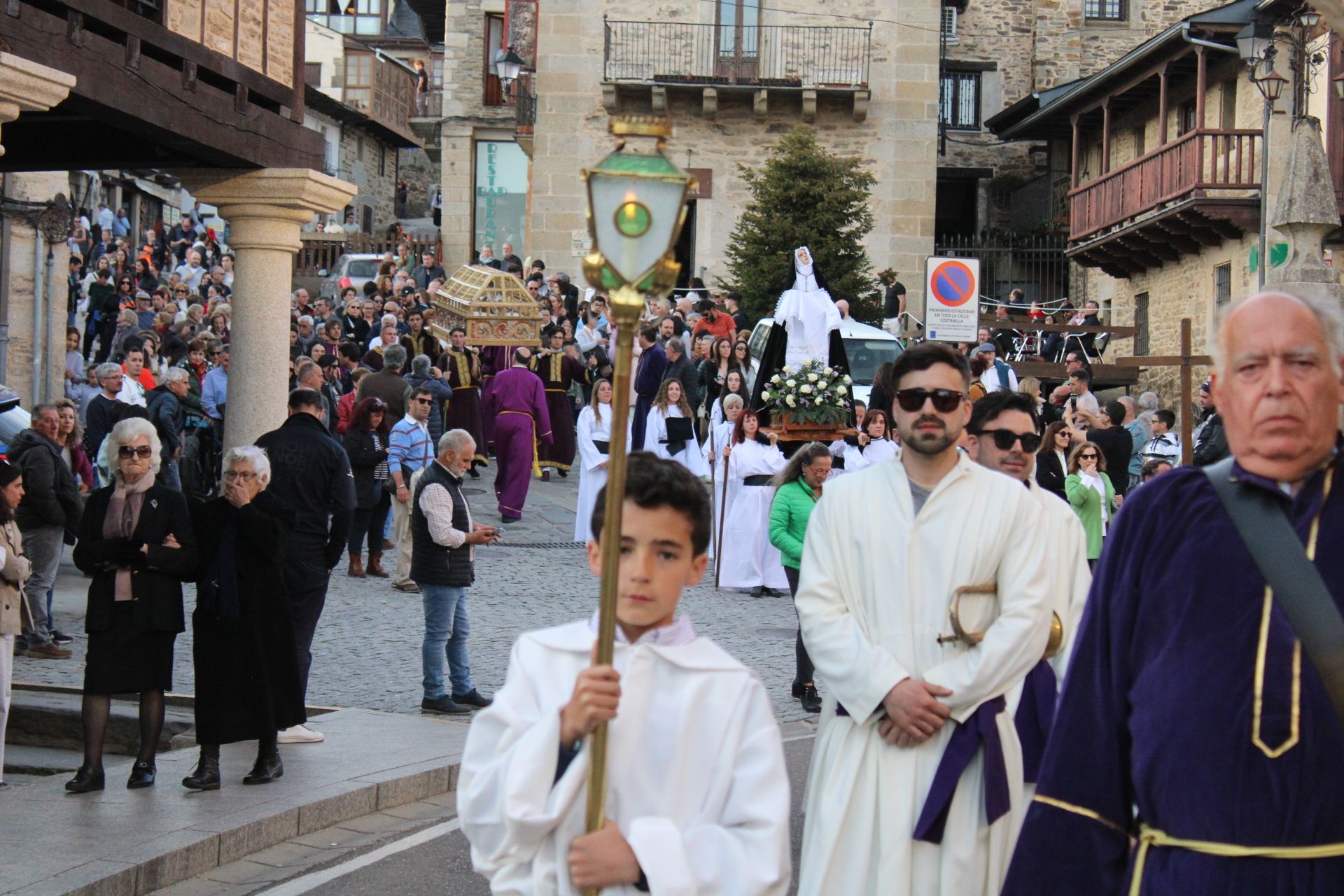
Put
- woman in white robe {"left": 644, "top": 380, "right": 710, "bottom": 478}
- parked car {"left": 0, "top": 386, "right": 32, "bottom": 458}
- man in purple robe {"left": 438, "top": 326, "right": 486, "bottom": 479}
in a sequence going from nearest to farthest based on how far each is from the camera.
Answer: parked car {"left": 0, "top": 386, "right": 32, "bottom": 458}
woman in white robe {"left": 644, "top": 380, "right": 710, "bottom": 478}
man in purple robe {"left": 438, "top": 326, "right": 486, "bottom": 479}

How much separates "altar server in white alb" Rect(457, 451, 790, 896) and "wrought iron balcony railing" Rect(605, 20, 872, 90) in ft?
119

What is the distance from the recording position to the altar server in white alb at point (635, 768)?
3.30 metres

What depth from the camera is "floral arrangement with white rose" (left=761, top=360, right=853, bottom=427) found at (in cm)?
1773

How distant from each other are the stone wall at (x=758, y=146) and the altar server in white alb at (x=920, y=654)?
33886 millimetres

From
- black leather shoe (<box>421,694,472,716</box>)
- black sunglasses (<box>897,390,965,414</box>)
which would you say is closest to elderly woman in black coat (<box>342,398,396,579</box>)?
black leather shoe (<box>421,694,472,716</box>)

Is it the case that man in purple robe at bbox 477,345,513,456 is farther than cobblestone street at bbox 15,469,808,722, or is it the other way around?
man in purple robe at bbox 477,345,513,456

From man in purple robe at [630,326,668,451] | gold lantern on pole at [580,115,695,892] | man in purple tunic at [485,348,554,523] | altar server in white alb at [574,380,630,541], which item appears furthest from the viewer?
man in purple robe at [630,326,668,451]

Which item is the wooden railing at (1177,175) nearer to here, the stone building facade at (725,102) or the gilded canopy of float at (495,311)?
the stone building facade at (725,102)

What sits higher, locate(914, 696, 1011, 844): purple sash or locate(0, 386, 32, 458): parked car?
locate(0, 386, 32, 458): parked car

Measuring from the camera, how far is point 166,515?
335 inches

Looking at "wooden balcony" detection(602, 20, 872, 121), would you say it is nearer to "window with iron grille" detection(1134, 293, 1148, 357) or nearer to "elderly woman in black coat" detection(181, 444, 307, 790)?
"window with iron grille" detection(1134, 293, 1148, 357)

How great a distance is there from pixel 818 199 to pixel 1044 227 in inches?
331

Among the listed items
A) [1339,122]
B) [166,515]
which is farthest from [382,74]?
[166,515]

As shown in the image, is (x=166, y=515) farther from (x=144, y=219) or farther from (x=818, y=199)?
(x=144, y=219)
